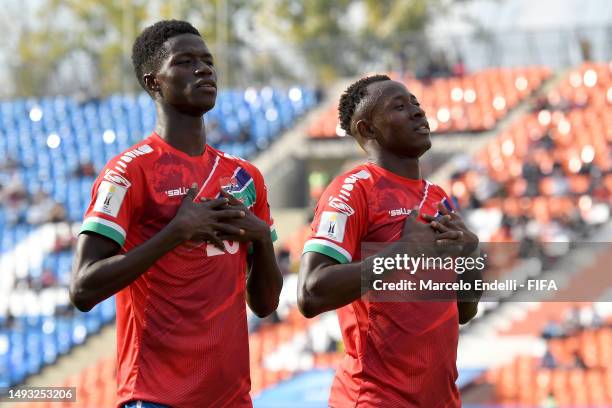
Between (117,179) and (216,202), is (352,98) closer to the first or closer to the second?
(216,202)

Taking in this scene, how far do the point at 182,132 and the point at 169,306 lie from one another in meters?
0.68

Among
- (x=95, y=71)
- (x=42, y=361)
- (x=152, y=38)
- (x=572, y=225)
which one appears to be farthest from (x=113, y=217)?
(x=95, y=71)

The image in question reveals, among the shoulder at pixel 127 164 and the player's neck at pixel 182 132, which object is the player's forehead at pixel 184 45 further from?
the shoulder at pixel 127 164

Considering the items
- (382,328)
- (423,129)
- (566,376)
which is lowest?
(382,328)

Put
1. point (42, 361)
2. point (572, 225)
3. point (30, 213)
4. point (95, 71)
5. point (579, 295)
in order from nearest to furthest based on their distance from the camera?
point (579, 295) → point (572, 225) → point (42, 361) → point (30, 213) → point (95, 71)

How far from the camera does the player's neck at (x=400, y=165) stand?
481cm

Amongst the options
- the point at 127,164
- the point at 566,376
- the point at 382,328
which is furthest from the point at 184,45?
the point at 566,376

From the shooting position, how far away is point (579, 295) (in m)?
14.8

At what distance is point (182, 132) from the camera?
4.39 meters

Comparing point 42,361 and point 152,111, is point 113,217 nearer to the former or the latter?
point 42,361

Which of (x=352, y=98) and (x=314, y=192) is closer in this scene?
(x=352, y=98)

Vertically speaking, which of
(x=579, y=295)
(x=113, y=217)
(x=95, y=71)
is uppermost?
(x=95, y=71)

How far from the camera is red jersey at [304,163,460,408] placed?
4.53 m

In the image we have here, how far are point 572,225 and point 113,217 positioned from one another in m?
13.5
